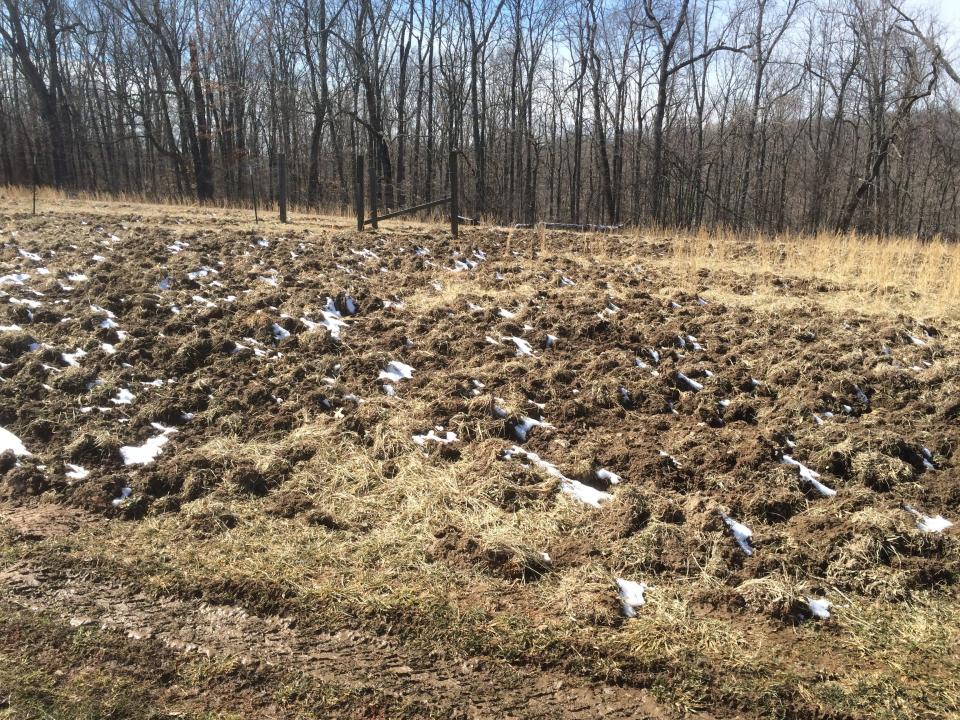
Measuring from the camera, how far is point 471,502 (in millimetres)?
4328

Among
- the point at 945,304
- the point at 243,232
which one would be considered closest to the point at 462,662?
the point at 945,304

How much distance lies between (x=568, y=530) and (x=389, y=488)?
4.18 feet

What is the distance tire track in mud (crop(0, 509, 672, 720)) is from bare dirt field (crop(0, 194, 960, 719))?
0.01 m

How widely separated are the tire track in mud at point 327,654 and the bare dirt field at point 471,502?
0.05 feet

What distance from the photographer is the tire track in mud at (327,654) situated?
9.09 feet

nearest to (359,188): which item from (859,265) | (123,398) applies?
(123,398)

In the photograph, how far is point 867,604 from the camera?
339cm

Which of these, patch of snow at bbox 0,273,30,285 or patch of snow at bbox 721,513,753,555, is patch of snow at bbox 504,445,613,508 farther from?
patch of snow at bbox 0,273,30,285

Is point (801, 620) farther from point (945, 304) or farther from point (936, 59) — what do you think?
point (936, 59)

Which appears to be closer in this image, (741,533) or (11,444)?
(741,533)

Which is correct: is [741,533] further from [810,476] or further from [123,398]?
[123,398]

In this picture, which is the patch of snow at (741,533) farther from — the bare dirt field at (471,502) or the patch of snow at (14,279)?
the patch of snow at (14,279)

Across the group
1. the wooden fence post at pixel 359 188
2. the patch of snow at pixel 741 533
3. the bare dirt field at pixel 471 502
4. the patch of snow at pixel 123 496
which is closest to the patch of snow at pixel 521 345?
the bare dirt field at pixel 471 502

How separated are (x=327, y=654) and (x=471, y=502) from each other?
150 centimetres
